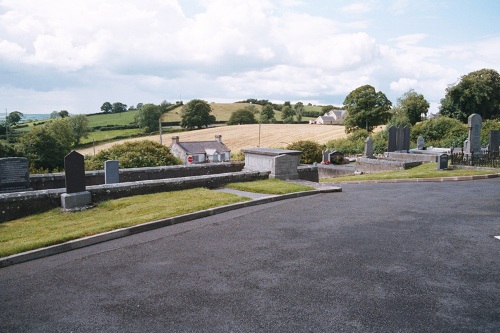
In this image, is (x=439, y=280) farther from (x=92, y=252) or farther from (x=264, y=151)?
(x=264, y=151)

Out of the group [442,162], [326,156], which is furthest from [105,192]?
[326,156]

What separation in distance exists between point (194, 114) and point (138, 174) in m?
76.5

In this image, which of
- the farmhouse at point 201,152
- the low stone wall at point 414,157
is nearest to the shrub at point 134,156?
the low stone wall at point 414,157

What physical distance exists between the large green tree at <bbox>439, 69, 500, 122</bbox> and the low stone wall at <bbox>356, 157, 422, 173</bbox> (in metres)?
35.8

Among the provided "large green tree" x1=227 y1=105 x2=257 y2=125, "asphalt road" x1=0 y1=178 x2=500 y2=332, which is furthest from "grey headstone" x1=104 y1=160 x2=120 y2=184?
"large green tree" x1=227 y1=105 x2=257 y2=125

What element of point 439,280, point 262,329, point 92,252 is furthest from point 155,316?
point 439,280

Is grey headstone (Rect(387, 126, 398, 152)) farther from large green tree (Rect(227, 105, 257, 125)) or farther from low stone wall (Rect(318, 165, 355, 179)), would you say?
large green tree (Rect(227, 105, 257, 125))

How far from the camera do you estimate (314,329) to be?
4.52 m

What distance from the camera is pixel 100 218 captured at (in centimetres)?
995

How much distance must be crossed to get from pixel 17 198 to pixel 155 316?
26.5 ft

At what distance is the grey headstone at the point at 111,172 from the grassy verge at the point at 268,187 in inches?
197

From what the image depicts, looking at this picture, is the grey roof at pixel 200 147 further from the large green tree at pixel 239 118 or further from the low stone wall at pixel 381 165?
the large green tree at pixel 239 118

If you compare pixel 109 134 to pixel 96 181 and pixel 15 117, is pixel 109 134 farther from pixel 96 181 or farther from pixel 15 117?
pixel 96 181

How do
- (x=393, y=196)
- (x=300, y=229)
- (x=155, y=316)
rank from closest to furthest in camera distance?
(x=155, y=316), (x=300, y=229), (x=393, y=196)
